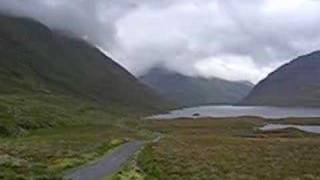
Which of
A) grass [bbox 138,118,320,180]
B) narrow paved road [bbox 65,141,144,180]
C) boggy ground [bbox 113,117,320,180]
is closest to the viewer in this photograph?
narrow paved road [bbox 65,141,144,180]

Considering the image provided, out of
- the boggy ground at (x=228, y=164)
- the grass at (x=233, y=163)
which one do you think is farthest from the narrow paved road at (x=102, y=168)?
the grass at (x=233, y=163)

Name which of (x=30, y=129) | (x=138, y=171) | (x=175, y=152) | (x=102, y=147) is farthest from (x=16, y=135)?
(x=138, y=171)

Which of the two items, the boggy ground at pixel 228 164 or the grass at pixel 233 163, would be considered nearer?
the boggy ground at pixel 228 164

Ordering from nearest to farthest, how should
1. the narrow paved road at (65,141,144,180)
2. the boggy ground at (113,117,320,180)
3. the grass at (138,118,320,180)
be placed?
1. the narrow paved road at (65,141,144,180)
2. the boggy ground at (113,117,320,180)
3. the grass at (138,118,320,180)

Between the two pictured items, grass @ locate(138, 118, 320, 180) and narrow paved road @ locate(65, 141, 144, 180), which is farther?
grass @ locate(138, 118, 320, 180)

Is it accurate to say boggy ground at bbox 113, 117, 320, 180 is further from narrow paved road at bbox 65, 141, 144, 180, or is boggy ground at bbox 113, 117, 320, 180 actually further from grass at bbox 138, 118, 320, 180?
narrow paved road at bbox 65, 141, 144, 180

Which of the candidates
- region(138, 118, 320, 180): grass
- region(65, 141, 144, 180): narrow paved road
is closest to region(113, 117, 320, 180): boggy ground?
region(138, 118, 320, 180): grass

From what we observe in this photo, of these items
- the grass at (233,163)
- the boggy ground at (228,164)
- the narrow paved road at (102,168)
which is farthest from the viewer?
the grass at (233,163)

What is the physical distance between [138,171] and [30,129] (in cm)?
7746

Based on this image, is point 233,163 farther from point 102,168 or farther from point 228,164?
point 102,168

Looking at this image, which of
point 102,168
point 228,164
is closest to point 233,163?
point 228,164

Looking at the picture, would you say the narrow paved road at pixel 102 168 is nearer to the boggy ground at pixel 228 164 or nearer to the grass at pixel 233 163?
the boggy ground at pixel 228 164

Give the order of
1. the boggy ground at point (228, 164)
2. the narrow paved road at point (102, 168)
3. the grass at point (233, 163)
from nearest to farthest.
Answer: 1. the narrow paved road at point (102, 168)
2. the boggy ground at point (228, 164)
3. the grass at point (233, 163)

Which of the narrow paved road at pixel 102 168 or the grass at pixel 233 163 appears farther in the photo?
the grass at pixel 233 163
